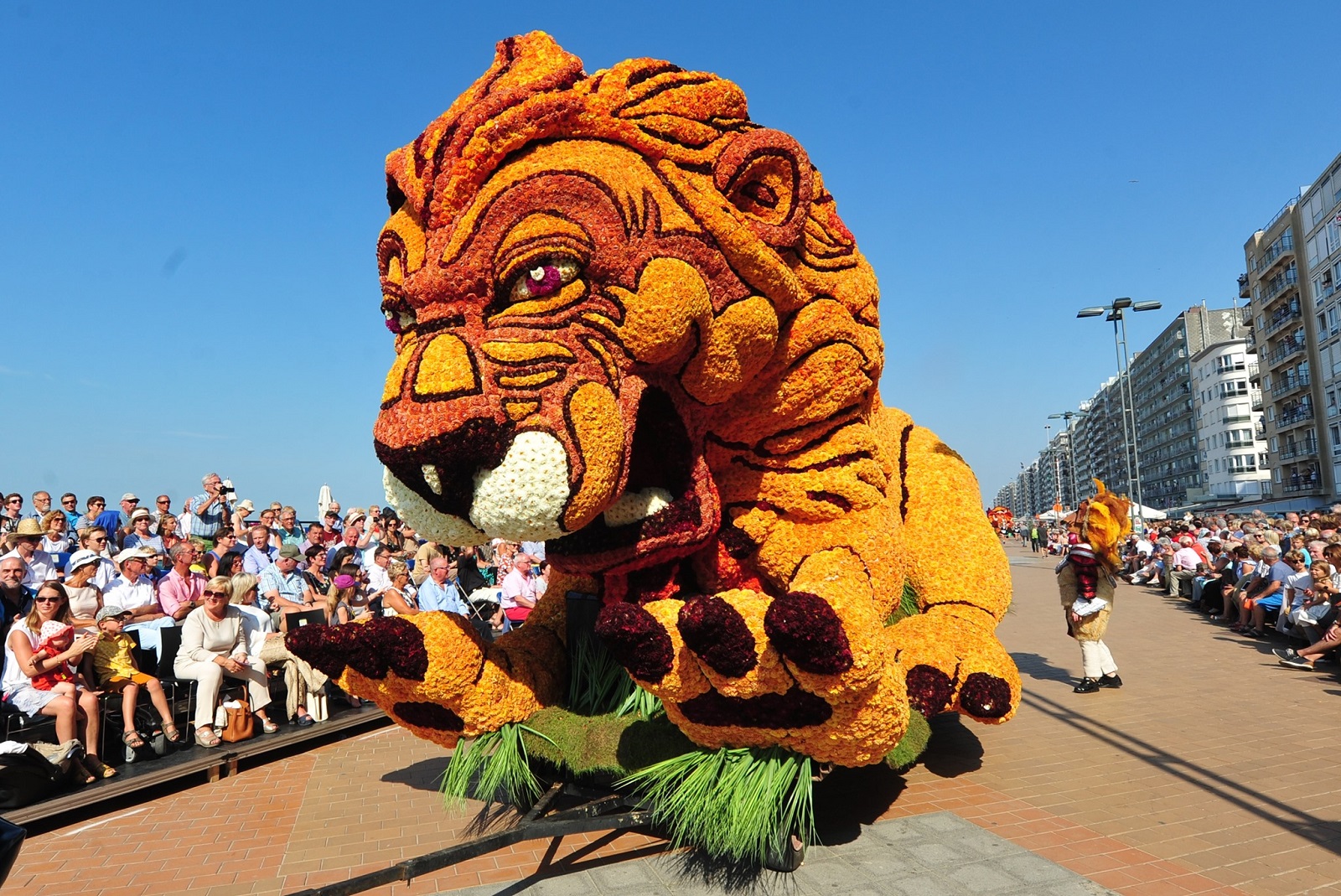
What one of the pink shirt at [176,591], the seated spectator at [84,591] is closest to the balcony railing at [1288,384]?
the pink shirt at [176,591]

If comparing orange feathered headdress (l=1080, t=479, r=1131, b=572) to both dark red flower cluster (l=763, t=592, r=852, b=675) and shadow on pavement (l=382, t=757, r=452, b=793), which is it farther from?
shadow on pavement (l=382, t=757, r=452, b=793)

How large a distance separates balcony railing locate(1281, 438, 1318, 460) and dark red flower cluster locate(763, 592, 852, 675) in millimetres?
55174

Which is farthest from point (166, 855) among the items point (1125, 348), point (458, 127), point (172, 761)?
point (1125, 348)

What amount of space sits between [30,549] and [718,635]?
22.7 ft

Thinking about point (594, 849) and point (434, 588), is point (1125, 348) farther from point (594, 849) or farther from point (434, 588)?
point (594, 849)

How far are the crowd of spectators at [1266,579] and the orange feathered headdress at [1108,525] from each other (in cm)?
254

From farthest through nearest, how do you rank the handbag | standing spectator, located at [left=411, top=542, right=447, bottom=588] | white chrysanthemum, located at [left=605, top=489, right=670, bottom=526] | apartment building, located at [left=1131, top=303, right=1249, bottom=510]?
apartment building, located at [left=1131, top=303, right=1249, bottom=510], standing spectator, located at [left=411, top=542, right=447, bottom=588], the handbag, white chrysanthemum, located at [left=605, top=489, right=670, bottom=526]

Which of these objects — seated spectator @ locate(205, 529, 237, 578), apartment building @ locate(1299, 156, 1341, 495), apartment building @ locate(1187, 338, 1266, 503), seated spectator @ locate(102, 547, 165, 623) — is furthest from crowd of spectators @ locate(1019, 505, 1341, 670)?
apartment building @ locate(1187, 338, 1266, 503)

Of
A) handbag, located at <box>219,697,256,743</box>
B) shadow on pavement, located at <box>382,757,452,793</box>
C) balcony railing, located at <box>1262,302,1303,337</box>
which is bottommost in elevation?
shadow on pavement, located at <box>382,757,452,793</box>

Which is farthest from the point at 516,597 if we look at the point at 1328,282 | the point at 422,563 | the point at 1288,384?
the point at 1288,384

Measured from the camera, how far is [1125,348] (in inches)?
872

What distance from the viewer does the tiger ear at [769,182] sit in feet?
12.7

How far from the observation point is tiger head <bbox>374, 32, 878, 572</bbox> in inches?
130

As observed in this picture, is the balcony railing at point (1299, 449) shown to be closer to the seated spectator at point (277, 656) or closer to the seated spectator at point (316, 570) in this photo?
the seated spectator at point (316, 570)
